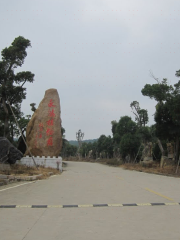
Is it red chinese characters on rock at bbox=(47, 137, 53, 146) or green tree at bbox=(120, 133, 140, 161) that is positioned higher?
green tree at bbox=(120, 133, 140, 161)

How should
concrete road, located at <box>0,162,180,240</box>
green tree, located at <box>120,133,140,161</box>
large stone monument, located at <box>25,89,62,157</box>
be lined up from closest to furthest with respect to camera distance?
concrete road, located at <box>0,162,180,240</box> → large stone monument, located at <box>25,89,62,157</box> → green tree, located at <box>120,133,140,161</box>

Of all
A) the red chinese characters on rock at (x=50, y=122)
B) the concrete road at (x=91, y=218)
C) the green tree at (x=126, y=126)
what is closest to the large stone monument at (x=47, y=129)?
the red chinese characters on rock at (x=50, y=122)

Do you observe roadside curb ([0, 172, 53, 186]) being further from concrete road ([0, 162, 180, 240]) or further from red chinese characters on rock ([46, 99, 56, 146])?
red chinese characters on rock ([46, 99, 56, 146])

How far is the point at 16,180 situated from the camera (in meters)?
12.1

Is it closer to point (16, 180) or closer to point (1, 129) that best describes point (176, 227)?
point (16, 180)

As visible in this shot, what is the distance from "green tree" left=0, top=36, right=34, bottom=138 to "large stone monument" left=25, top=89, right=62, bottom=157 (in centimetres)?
333

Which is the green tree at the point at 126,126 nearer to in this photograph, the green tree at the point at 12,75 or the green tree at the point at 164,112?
the green tree at the point at 164,112

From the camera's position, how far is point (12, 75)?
25.6m

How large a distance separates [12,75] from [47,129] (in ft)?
24.2

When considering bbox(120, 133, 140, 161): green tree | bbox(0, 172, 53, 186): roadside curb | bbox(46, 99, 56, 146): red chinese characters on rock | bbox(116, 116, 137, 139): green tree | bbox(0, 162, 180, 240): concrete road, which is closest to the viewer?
bbox(0, 162, 180, 240): concrete road

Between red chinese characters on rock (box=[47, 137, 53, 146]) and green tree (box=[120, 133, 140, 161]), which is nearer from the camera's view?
red chinese characters on rock (box=[47, 137, 53, 146])

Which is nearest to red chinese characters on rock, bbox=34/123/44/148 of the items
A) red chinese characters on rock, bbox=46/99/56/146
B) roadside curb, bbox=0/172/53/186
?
red chinese characters on rock, bbox=46/99/56/146

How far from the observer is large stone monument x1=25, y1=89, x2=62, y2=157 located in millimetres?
22047

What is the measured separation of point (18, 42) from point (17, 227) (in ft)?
76.9
